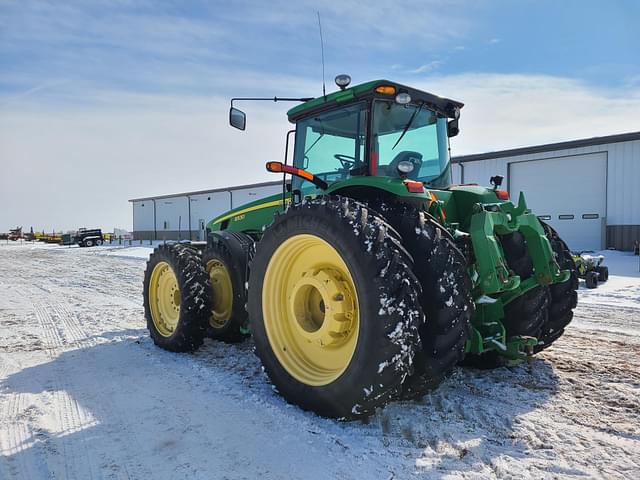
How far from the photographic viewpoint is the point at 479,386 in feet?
13.5

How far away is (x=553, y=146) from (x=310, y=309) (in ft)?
60.4

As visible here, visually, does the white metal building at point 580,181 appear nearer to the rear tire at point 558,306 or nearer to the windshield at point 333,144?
the windshield at point 333,144

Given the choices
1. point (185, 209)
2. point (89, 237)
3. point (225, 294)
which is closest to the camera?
point (225, 294)

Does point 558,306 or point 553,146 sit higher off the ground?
point 553,146

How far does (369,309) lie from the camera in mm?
3121

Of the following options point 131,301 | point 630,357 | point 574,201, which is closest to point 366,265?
point 630,357

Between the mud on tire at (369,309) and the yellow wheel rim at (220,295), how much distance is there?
7.78 ft

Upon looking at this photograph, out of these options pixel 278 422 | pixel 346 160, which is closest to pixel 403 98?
pixel 346 160

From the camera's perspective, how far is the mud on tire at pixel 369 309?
3035mm

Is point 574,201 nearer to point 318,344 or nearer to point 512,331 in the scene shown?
point 512,331

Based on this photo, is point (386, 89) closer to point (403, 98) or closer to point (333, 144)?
point (403, 98)

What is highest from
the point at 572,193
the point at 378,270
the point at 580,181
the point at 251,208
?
the point at 580,181

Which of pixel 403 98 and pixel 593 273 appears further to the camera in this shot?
pixel 593 273

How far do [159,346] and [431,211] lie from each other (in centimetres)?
→ 356
